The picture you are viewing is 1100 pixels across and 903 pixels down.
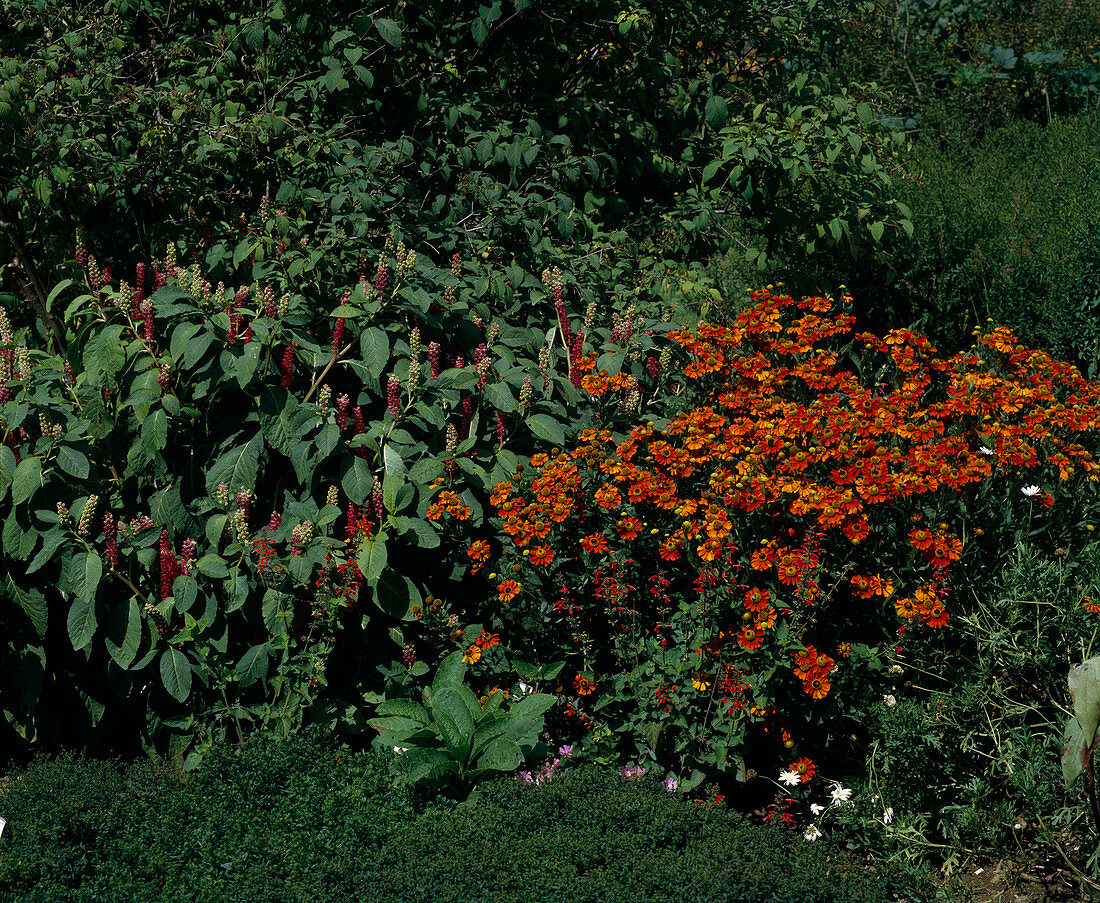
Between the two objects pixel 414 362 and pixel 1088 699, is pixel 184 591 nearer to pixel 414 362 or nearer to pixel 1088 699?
pixel 414 362

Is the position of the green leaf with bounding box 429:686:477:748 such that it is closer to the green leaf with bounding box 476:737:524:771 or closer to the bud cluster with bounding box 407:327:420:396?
the green leaf with bounding box 476:737:524:771

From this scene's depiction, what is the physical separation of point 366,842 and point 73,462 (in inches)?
57.2

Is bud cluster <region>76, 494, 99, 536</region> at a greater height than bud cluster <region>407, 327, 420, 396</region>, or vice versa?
bud cluster <region>407, 327, 420, 396</region>

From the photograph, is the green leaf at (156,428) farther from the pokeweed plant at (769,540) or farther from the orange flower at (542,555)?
the orange flower at (542,555)

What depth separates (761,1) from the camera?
496cm

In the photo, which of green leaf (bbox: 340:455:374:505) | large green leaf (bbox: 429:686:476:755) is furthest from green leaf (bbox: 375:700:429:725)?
green leaf (bbox: 340:455:374:505)

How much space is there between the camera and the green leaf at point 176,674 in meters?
3.08

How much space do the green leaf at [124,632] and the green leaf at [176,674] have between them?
98 mm

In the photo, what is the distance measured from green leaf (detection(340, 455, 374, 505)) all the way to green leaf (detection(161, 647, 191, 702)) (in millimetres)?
712

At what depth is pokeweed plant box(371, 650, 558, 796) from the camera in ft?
9.46

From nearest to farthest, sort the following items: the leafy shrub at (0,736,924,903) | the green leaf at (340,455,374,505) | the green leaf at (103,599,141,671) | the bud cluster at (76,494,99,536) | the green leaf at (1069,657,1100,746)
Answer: the green leaf at (1069,657,1100,746)
the leafy shrub at (0,736,924,903)
the bud cluster at (76,494,99,536)
the green leaf at (103,599,141,671)
the green leaf at (340,455,374,505)

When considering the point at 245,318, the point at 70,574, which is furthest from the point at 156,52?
the point at 70,574

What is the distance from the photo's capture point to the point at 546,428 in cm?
352

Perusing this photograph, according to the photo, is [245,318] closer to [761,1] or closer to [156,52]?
[156,52]
